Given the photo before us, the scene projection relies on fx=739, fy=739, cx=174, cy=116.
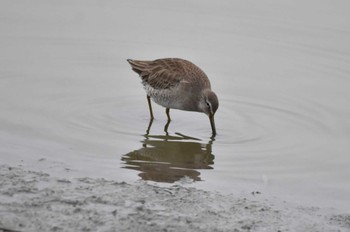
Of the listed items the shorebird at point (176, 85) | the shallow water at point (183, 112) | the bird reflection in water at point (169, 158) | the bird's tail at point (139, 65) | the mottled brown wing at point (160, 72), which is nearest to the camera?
the bird reflection in water at point (169, 158)

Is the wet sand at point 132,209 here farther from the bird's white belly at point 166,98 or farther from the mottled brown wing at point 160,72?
the mottled brown wing at point 160,72

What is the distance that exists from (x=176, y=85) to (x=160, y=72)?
0.93 feet

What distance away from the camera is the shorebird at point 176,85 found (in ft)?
29.1

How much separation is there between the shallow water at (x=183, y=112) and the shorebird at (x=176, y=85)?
23cm

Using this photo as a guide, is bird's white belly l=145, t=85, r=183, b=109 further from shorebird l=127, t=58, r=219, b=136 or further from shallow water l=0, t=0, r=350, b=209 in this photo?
shallow water l=0, t=0, r=350, b=209

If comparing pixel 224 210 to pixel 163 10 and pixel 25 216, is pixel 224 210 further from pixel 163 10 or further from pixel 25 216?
pixel 163 10

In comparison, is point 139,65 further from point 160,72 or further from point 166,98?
point 166,98

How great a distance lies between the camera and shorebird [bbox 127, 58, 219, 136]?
887 centimetres

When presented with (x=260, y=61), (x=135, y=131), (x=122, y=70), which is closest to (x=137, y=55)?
(x=122, y=70)

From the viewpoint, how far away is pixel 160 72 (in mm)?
9188

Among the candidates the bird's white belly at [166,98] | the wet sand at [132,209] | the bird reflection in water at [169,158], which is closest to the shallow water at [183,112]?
the bird reflection in water at [169,158]

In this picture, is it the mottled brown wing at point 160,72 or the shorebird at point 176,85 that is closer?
the shorebird at point 176,85

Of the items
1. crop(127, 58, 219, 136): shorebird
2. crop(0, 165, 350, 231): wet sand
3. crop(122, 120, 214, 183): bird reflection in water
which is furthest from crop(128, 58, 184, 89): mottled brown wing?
crop(0, 165, 350, 231): wet sand

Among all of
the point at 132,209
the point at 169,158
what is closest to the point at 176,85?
the point at 169,158
